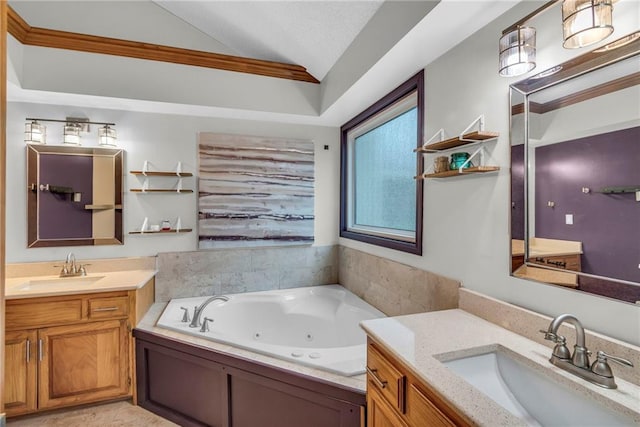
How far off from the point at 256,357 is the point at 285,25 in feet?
7.55

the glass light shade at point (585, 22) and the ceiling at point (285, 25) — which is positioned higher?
the ceiling at point (285, 25)

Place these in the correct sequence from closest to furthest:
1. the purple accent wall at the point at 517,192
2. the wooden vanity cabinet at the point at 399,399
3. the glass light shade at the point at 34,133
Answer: the wooden vanity cabinet at the point at 399,399 < the purple accent wall at the point at 517,192 < the glass light shade at the point at 34,133

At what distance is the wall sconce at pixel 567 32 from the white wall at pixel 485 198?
0.21 feet

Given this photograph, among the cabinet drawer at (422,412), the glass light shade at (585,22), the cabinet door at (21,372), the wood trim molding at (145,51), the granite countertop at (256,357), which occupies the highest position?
the wood trim molding at (145,51)

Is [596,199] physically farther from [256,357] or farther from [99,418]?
[99,418]

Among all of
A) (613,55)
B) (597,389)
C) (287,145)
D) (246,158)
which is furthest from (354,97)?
(597,389)

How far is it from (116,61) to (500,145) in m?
2.70

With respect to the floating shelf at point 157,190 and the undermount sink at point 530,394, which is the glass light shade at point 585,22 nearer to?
the undermount sink at point 530,394

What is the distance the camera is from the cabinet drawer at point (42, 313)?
80.4 inches

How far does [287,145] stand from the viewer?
3.09 metres

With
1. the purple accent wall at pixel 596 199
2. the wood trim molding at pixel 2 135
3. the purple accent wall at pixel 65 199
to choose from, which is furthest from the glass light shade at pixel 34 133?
the purple accent wall at pixel 596 199

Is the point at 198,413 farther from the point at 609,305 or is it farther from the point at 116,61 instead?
the point at 116,61

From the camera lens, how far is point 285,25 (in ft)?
7.59

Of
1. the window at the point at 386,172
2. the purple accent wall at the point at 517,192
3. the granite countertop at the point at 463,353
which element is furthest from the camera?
the window at the point at 386,172
